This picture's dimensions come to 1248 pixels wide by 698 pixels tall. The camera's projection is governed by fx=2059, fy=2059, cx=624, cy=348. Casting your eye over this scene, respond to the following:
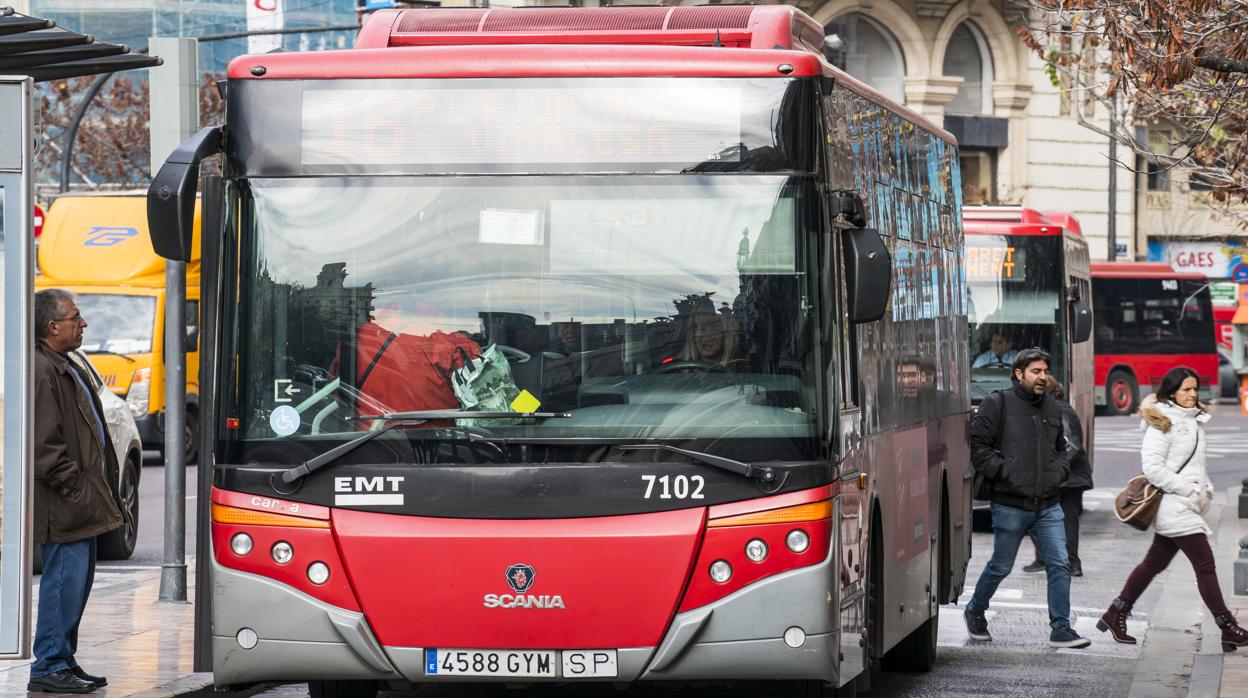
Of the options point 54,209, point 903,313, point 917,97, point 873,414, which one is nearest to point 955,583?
point 903,313

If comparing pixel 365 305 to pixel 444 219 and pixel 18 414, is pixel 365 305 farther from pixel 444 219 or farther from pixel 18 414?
pixel 18 414

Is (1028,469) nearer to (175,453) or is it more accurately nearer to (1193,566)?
(1193,566)

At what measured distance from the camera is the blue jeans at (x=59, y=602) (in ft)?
29.7

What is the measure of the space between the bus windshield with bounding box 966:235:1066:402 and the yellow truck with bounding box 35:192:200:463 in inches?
401

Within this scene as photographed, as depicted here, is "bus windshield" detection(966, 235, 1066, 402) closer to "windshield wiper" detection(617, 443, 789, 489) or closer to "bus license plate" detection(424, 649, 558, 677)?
"windshield wiper" detection(617, 443, 789, 489)

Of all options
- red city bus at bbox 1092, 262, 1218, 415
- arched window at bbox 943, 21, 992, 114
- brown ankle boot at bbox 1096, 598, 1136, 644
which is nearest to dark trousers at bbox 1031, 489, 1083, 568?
brown ankle boot at bbox 1096, 598, 1136, 644

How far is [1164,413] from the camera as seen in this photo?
11.6 meters

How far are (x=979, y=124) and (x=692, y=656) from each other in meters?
38.9

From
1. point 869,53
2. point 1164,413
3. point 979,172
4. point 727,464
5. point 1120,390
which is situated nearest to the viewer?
point 727,464

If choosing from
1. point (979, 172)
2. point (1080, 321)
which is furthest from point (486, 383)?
point (979, 172)

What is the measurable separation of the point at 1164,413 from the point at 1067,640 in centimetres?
142

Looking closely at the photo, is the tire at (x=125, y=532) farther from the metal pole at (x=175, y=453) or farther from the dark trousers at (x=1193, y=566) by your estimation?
the dark trousers at (x=1193, y=566)

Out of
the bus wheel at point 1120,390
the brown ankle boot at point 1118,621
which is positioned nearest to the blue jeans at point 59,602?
the brown ankle boot at point 1118,621

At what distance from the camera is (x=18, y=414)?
7.59 m
